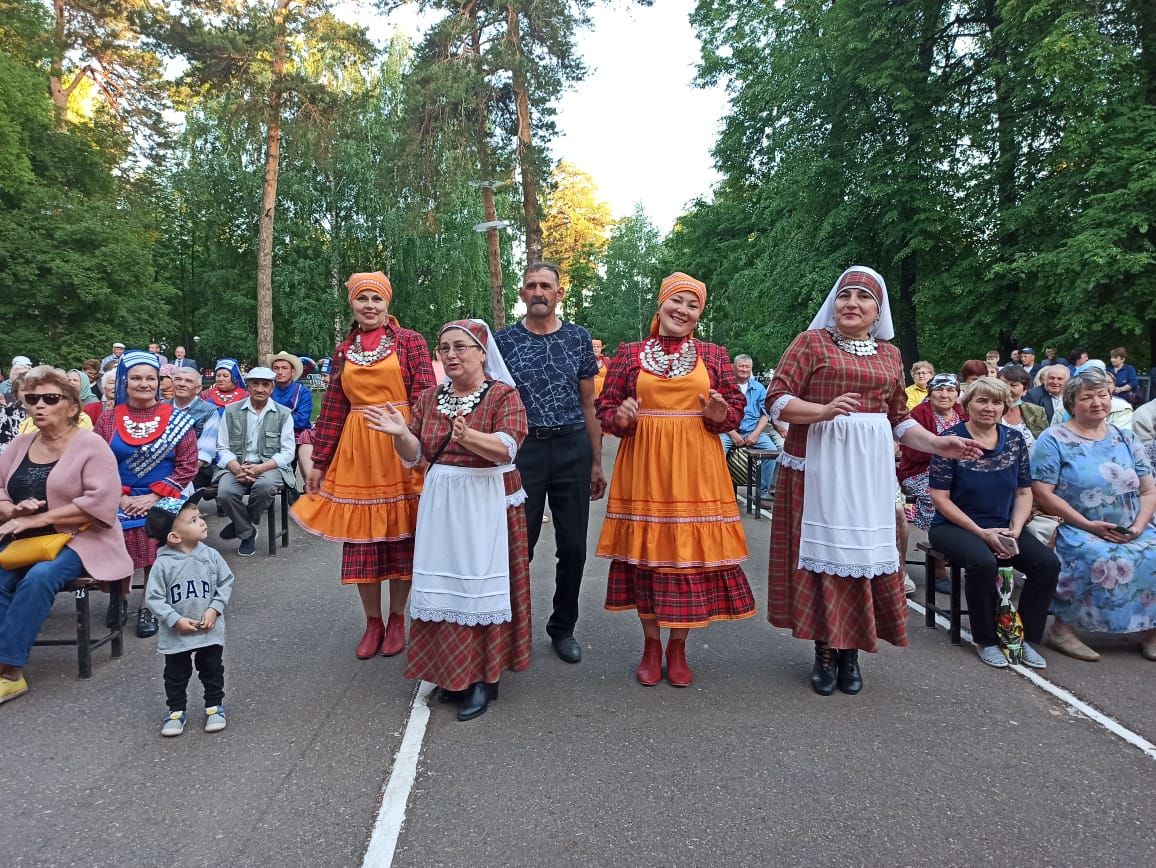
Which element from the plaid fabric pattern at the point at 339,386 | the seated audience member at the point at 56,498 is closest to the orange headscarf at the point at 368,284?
the plaid fabric pattern at the point at 339,386

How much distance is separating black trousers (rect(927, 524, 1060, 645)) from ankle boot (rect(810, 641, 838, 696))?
112cm

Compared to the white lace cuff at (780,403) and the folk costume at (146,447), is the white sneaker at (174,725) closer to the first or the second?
the folk costume at (146,447)

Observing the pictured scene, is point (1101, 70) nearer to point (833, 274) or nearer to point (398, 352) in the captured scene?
point (833, 274)

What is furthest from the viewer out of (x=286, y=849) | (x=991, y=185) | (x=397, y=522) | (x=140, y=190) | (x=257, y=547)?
(x=140, y=190)

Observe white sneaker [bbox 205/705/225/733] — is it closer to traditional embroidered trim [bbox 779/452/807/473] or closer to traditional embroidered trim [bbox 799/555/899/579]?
traditional embroidered trim [bbox 799/555/899/579]

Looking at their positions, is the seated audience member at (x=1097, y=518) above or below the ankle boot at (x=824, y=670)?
above

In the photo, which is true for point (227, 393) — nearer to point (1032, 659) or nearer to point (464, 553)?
point (464, 553)

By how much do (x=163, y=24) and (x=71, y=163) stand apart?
9268mm

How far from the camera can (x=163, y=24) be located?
17.7 meters

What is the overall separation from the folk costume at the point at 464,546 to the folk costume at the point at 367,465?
67 centimetres

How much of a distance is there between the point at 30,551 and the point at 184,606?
135 cm

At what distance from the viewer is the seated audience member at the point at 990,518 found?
4.44 meters

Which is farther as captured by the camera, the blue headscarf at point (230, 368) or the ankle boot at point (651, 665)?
the blue headscarf at point (230, 368)

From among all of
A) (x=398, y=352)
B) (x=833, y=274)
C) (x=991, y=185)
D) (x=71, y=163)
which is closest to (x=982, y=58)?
(x=991, y=185)
